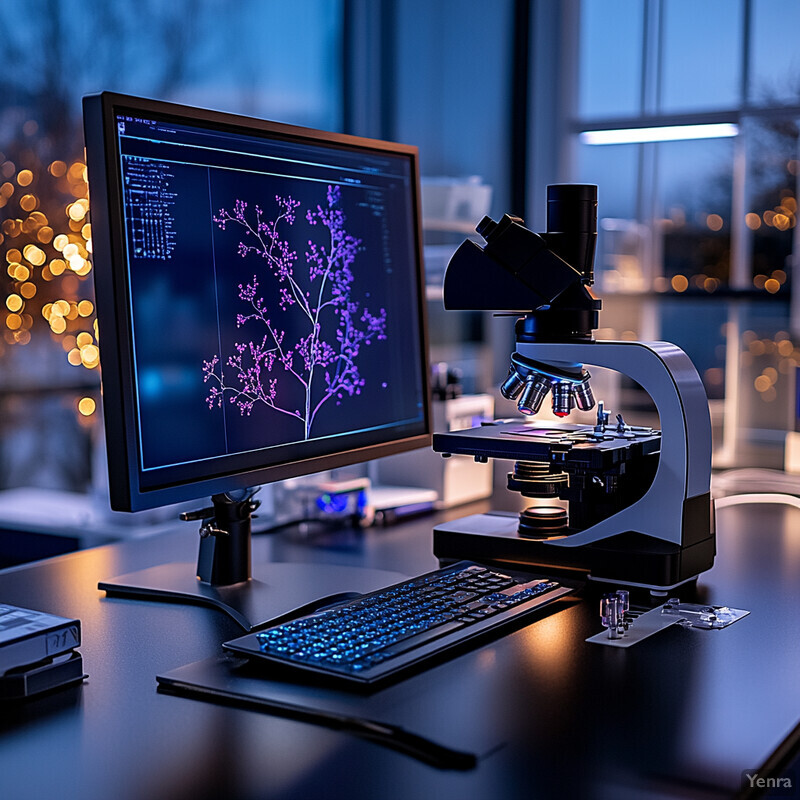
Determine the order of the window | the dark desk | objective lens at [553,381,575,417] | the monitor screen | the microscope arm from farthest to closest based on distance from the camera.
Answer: the window → objective lens at [553,381,575,417] → the microscope arm → the monitor screen → the dark desk

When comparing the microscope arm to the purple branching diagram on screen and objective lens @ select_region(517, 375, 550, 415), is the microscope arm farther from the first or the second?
the purple branching diagram on screen

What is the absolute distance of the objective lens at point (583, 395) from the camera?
1371mm

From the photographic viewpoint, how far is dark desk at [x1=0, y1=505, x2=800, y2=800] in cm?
73

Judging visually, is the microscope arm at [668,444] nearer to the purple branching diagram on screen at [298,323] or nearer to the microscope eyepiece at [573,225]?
the microscope eyepiece at [573,225]

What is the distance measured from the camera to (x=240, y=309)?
3.82 ft

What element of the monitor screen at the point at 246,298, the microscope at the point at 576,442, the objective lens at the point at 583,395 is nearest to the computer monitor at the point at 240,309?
the monitor screen at the point at 246,298

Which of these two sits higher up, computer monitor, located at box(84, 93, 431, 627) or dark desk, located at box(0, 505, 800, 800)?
computer monitor, located at box(84, 93, 431, 627)

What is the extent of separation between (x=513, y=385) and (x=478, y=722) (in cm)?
64

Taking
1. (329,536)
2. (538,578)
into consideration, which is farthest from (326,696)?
(329,536)

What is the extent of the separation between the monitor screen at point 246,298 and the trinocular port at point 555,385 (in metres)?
0.16

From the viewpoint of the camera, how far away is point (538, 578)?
49.7 inches

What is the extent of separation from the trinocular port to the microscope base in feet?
0.58

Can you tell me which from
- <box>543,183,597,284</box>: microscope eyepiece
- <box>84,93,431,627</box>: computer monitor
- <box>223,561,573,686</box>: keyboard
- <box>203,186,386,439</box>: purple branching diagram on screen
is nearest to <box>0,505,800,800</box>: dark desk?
→ <box>223,561,573,686</box>: keyboard

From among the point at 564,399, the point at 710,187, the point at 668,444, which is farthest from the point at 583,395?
the point at 710,187
